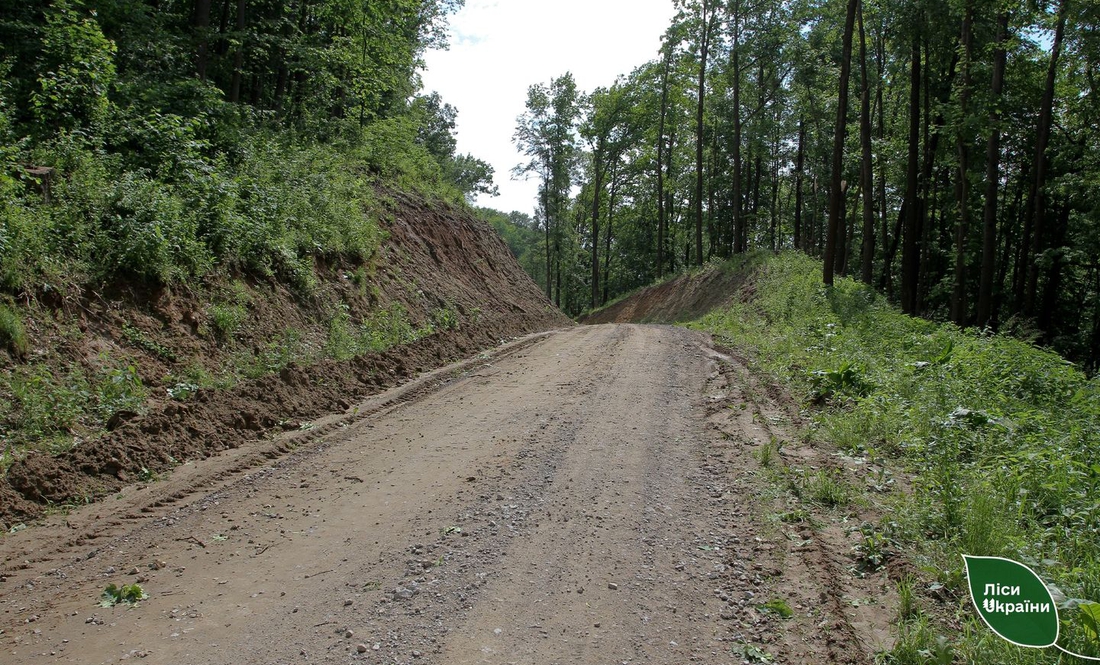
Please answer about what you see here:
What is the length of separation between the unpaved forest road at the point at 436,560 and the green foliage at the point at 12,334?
2255 mm

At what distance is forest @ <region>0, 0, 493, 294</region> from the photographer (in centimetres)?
870

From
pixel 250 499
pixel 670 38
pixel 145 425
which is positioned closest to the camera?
pixel 250 499

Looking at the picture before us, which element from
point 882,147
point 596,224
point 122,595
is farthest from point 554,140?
point 122,595

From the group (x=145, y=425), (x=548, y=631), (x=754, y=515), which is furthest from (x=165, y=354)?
(x=754, y=515)

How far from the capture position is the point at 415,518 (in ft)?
19.8

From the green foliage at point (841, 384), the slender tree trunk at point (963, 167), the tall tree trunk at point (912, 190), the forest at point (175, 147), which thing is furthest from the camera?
the tall tree trunk at point (912, 190)

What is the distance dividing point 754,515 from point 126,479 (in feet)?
20.7

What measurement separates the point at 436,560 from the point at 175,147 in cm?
964

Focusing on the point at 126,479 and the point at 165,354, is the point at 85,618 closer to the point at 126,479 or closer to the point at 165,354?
the point at 126,479

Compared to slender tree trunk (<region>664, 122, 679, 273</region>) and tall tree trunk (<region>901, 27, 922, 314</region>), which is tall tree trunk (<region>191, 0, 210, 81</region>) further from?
slender tree trunk (<region>664, 122, 679, 273</region>)

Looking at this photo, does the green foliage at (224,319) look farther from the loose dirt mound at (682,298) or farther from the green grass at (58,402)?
the loose dirt mound at (682,298)

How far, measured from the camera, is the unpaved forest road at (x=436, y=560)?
420cm

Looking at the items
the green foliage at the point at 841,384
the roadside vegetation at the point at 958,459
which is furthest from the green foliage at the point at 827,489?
the green foliage at the point at 841,384

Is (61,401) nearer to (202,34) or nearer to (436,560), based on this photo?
(436,560)
